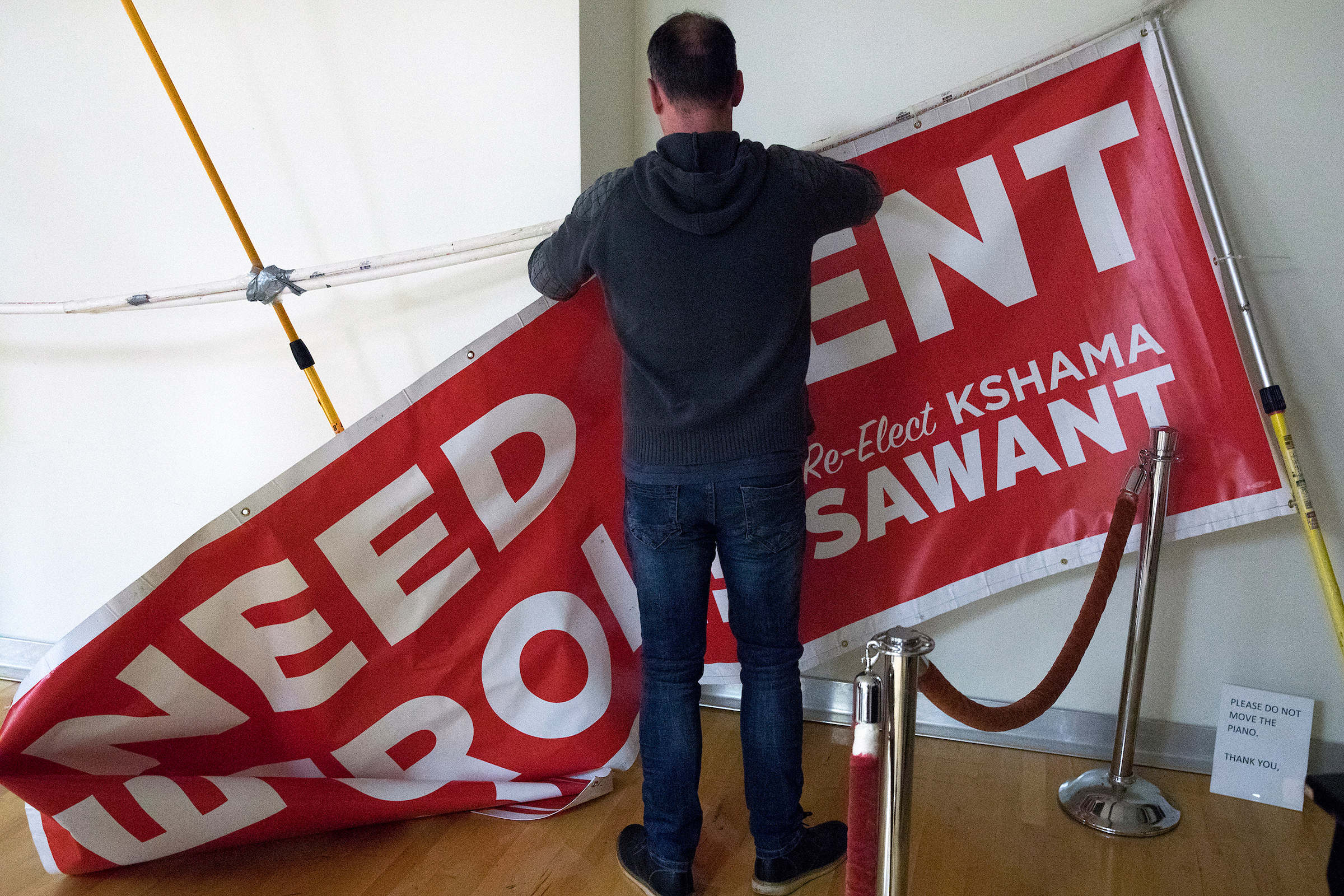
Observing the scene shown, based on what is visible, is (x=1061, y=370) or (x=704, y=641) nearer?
(x=704, y=641)

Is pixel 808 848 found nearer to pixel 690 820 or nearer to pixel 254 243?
pixel 690 820

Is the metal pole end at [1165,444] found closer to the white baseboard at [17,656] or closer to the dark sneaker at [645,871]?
the dark sneaker at [645,871]

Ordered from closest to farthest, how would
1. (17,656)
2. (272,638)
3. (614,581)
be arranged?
(272,638) < (614,581) < (17,656)

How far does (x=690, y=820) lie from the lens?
1679mm

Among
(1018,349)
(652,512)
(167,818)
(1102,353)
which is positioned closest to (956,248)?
(1018,349)

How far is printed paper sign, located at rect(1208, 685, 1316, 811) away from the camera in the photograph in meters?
1.93

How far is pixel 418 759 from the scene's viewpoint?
6.28ft

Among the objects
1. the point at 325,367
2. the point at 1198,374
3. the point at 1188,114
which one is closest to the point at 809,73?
the point at 1188,114

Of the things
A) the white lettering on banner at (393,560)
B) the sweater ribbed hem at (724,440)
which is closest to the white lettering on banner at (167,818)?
the white lettering on banner at (393,560)

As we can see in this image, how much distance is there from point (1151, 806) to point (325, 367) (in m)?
1.96

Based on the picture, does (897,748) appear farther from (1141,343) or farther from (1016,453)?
(1141,343)

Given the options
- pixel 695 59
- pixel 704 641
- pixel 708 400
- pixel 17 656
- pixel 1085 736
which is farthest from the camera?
pixel 17 656

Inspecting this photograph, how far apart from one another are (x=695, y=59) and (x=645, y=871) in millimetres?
1326

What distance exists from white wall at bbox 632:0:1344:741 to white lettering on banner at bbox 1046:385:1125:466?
29 centimetres
